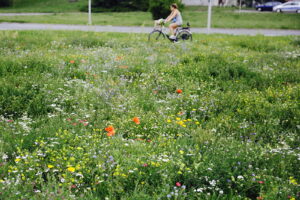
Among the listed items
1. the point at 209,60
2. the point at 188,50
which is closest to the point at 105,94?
the point at 209,60

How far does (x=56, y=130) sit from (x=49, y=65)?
12.5 feet

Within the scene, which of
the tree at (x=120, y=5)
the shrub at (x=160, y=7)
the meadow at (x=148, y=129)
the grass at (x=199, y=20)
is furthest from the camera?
the tree at (x=120, y=5)

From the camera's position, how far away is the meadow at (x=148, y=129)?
359 cm

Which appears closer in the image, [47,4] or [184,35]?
[184,35]

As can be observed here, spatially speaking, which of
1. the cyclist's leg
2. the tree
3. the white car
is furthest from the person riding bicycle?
the white car

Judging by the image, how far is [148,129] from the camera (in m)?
5.07

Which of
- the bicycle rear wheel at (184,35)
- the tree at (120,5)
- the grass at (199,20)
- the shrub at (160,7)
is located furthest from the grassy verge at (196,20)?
the tree at (120,5)

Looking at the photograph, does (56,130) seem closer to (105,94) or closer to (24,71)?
(105,94)

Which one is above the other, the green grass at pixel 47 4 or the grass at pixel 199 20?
the green grass at pixel 47 4

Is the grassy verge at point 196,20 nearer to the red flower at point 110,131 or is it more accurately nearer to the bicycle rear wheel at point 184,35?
the bicycle rear wheel at point 184,35

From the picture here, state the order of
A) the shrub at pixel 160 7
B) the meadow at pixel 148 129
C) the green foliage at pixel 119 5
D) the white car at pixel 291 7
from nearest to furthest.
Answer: the meadow at pixel 148 129 < the shrub at pixel 160 7 < the white car at pixel 291 7 < the green foliage at pixel 119 5

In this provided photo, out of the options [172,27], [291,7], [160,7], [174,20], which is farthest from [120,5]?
[172,27]

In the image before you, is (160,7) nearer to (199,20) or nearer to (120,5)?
(199,20)

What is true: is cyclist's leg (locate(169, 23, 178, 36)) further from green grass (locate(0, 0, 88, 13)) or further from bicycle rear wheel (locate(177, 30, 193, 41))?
green grass (locate(0, 0, 88, 13))
